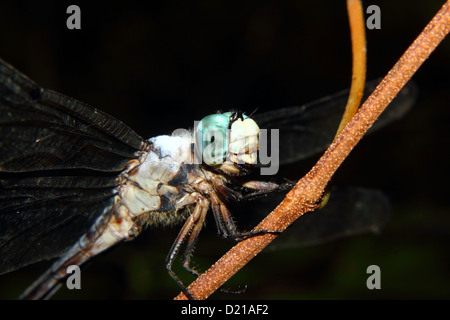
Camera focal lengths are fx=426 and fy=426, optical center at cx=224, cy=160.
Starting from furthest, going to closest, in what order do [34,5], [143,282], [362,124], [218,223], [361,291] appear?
[34,5], [143,282], [361,291], [218,223], [362,124]

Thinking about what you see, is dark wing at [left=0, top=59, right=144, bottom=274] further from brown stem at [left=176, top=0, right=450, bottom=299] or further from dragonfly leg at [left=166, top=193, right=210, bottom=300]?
brown stem at [left=176, top=0, right=450, bottom=299]

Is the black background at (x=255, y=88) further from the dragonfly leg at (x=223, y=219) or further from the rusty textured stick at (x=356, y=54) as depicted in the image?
the rusty textured stick at (x=356, y=54)

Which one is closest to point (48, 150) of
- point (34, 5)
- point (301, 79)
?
point (34, 5)

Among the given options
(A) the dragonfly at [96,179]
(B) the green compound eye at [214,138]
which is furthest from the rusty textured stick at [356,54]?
(B) the green compound eye at [214,138]

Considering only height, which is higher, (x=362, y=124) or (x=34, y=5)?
(x=34, y=5)

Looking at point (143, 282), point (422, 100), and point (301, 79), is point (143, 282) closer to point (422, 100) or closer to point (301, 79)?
point (301, 79)

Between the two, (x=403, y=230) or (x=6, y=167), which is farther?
(x=403, y=230)

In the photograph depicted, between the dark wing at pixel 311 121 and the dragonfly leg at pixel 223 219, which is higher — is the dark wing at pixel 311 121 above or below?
above

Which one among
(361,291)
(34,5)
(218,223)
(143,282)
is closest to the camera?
(218,223)
